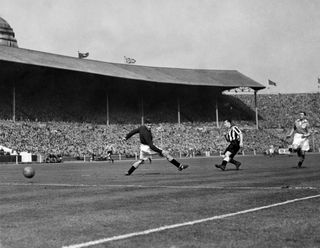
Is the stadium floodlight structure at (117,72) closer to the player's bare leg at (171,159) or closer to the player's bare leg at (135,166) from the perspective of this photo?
the player's bare leg at (135,166)

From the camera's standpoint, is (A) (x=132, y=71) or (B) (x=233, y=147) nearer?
(B) (x=233, y=147)

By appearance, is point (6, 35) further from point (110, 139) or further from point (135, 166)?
point (135, 166)

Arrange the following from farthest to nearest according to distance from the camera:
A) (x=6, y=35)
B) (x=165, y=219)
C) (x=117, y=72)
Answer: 1. (x=6, y=35)
2. (x=117, y=72)
3. (x=165, y=219)

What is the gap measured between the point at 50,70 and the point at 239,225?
6001cm

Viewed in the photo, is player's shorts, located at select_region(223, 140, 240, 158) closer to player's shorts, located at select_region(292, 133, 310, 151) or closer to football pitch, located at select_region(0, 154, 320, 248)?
player's shorts, located at select_region(292, 133, 310, 151)

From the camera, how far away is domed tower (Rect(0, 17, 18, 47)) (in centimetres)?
10146

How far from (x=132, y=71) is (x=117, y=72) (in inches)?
190

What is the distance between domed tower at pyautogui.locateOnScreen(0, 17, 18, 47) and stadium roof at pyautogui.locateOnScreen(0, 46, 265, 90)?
32479 millimetres

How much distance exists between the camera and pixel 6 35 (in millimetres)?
102812

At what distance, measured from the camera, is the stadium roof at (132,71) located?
61234 millimetres

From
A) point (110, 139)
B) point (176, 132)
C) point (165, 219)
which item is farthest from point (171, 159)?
point (176, 132)

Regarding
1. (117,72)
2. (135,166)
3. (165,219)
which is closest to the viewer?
(165,219)

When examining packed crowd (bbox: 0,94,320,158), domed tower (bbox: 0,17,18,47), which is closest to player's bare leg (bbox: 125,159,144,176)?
packed crowd (bbox: 0,94,320,158)

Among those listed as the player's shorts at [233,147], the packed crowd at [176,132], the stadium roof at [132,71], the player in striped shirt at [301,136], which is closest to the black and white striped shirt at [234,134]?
the player's shorts at [233,147]
